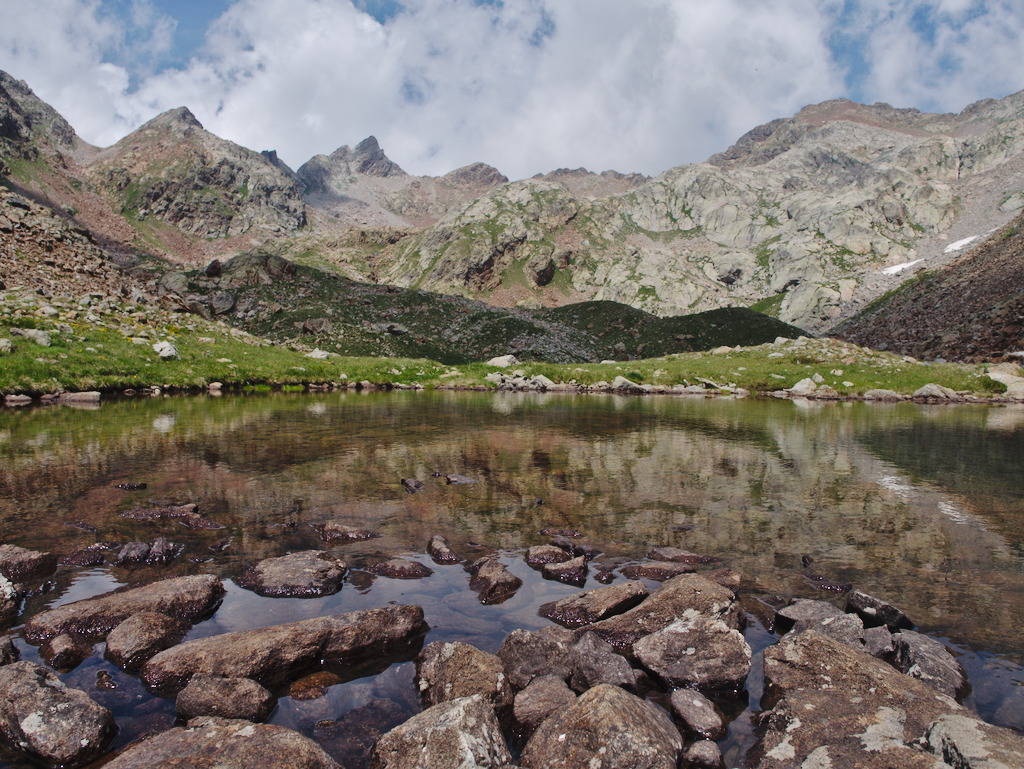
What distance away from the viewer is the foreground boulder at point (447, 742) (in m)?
3.72

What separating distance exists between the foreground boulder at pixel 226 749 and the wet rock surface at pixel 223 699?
1.37ft

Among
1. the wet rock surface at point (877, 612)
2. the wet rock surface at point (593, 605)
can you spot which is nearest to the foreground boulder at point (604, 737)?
the wet rock surface at point (593, 605)

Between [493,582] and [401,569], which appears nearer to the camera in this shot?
Answer: [493,582]

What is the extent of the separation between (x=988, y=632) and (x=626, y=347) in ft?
242

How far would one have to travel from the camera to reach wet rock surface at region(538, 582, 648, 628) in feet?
20.1

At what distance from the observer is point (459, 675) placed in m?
4.74

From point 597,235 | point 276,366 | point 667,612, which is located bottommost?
point 667,612

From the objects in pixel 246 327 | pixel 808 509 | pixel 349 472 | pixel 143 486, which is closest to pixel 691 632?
pixel 808 509

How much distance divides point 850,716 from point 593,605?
272 cm

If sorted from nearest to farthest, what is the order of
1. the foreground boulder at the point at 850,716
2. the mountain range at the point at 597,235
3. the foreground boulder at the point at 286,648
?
the foreground boulder at the point at 850,716
the foreground boulder at the point at 286,648
the mountain range at the point at 597,235

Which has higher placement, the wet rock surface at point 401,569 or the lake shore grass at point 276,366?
the lake shore grass at point 276,366

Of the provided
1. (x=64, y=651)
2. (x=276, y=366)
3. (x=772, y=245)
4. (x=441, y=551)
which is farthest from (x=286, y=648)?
(x=772, y=245)

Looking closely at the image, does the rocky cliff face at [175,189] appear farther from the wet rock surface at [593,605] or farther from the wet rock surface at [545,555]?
the wet rock surface at [593,605]

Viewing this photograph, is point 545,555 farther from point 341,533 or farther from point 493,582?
point 341,533
